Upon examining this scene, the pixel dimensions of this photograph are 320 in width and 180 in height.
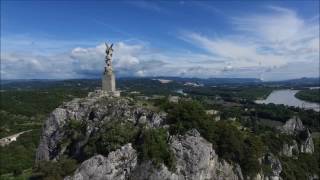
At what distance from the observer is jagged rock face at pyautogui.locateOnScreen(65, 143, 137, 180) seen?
38531mm

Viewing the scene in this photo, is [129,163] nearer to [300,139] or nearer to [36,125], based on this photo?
[300,139]

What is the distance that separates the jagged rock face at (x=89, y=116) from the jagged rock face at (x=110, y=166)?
195 inches

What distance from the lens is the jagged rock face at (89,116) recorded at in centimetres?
4478

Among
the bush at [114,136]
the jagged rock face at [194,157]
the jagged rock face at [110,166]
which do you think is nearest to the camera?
the jagged rock face at [110,166]

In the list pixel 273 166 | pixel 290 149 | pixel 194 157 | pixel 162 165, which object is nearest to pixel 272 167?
pixel 273 166

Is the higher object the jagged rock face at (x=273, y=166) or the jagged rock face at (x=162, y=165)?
the jagged rock face at (x=162, y=165)

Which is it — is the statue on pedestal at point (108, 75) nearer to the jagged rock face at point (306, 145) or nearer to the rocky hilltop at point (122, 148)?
the rocky hilltop at point (122, 148)

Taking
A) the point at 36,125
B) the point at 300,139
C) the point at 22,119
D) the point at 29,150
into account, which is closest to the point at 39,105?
the point at 22,119

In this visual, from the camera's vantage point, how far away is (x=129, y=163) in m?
39.6

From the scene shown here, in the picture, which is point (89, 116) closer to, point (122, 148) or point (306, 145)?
point (122, 148)

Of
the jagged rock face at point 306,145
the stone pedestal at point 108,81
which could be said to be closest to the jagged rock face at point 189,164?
the stone pedestal at point 108,81

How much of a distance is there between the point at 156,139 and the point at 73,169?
28.7ft

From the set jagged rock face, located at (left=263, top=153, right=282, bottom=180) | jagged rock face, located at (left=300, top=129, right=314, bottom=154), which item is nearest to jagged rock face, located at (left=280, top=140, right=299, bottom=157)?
jagged rock face, located at (left=300, top=129, right=314, bottom=154)

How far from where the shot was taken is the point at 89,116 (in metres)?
47.6
